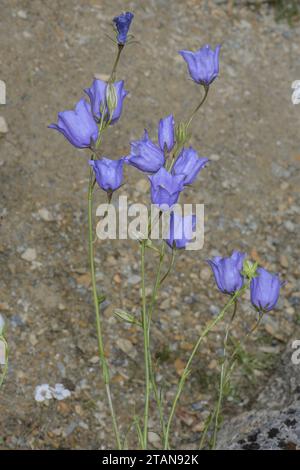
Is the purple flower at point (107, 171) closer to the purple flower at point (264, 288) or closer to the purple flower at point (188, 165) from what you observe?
the purple flower at point (188, 165)

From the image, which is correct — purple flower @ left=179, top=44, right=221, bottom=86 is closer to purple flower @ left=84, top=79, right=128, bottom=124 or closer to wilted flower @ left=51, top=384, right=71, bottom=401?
purple flower @ left=84, top=79, right=128, bottom=124

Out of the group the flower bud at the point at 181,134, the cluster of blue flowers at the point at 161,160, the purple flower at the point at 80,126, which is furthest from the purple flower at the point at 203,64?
the purple flower at the point at 80,126

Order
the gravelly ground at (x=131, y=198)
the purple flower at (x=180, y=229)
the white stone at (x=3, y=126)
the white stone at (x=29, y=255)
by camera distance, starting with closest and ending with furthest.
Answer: the purple flower at (x=180, y=229)
the gravelly ground at (x=131, y=198)
the white stone at (x=29, y=255)
the white stone at (x=3, y=126)

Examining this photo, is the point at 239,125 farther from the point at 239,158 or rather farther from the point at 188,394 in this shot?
the point at 188,394

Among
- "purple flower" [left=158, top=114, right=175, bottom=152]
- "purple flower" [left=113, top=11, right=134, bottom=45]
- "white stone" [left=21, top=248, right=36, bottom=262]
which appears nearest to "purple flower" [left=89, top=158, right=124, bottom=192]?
"purple flower" [left=158, top=114, right=175, bottom=152]

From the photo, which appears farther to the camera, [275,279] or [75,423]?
[75,423]

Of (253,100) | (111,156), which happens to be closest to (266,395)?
(111,156)
